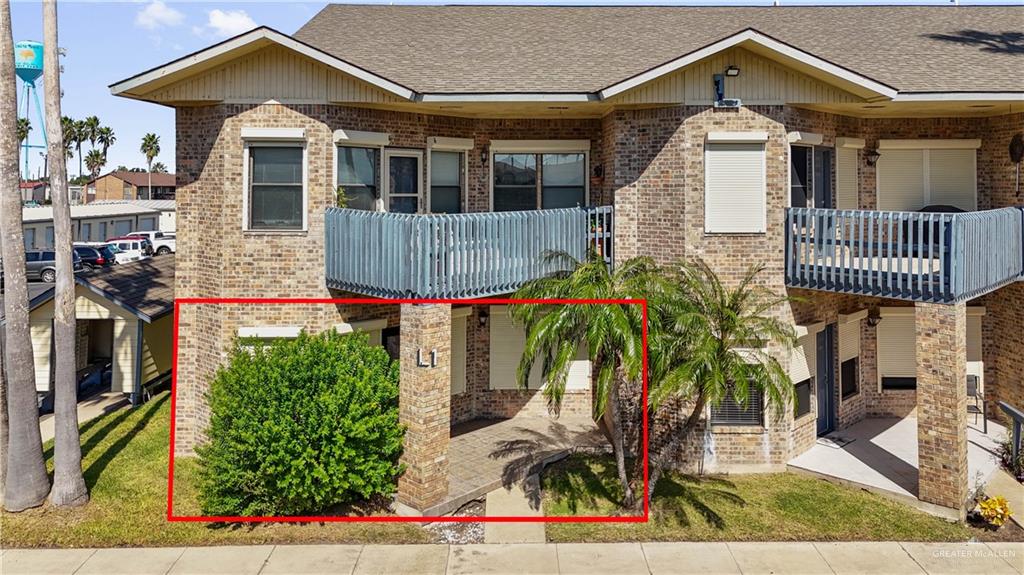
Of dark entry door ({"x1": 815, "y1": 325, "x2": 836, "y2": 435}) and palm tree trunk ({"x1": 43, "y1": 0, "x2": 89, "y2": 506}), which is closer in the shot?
palm tree trunk ({"x1": 43, "y1": 0, "x2": 89, "y2": 506})

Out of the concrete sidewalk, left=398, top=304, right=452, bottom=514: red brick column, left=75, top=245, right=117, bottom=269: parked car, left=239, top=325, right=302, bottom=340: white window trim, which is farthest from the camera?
left=75, top=245, right=117, bottom=269: parked car

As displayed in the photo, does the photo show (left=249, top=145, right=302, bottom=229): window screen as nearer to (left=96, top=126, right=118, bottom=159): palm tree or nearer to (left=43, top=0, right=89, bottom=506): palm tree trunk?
(left=43, top=0, right=89, bottom=506): palm tree trunk

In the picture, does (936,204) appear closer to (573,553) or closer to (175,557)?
(573,553)

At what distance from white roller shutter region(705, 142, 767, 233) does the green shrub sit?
6.84 metres

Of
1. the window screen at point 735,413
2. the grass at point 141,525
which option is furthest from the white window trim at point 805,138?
the grass at point 141,525

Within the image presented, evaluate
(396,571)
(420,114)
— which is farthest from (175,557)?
(420,114)

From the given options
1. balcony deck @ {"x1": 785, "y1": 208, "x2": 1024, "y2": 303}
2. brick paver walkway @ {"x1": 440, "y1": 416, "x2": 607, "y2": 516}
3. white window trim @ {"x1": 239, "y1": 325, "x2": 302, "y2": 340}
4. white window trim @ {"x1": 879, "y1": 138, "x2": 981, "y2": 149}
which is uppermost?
white window trim @ {"x1": 879, "y1": 138, "x2": 981, "y2": 149}

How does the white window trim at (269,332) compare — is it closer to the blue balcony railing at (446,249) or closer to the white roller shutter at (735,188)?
the blue balcony railing at (446,249)

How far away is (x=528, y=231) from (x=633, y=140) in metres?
2.96

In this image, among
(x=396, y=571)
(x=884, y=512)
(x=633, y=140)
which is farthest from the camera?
(x=633, y=140)

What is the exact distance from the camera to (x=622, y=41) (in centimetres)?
1617

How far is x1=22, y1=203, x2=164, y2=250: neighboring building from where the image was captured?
4097 centimetres

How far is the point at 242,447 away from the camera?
10297 mm

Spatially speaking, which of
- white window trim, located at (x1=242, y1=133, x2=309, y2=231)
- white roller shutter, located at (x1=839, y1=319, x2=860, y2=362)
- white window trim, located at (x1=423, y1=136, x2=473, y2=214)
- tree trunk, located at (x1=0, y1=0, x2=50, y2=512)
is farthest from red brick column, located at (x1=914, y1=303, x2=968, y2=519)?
tree trunk, located at (x1=0, y1=0, x2=50, y2=512)
